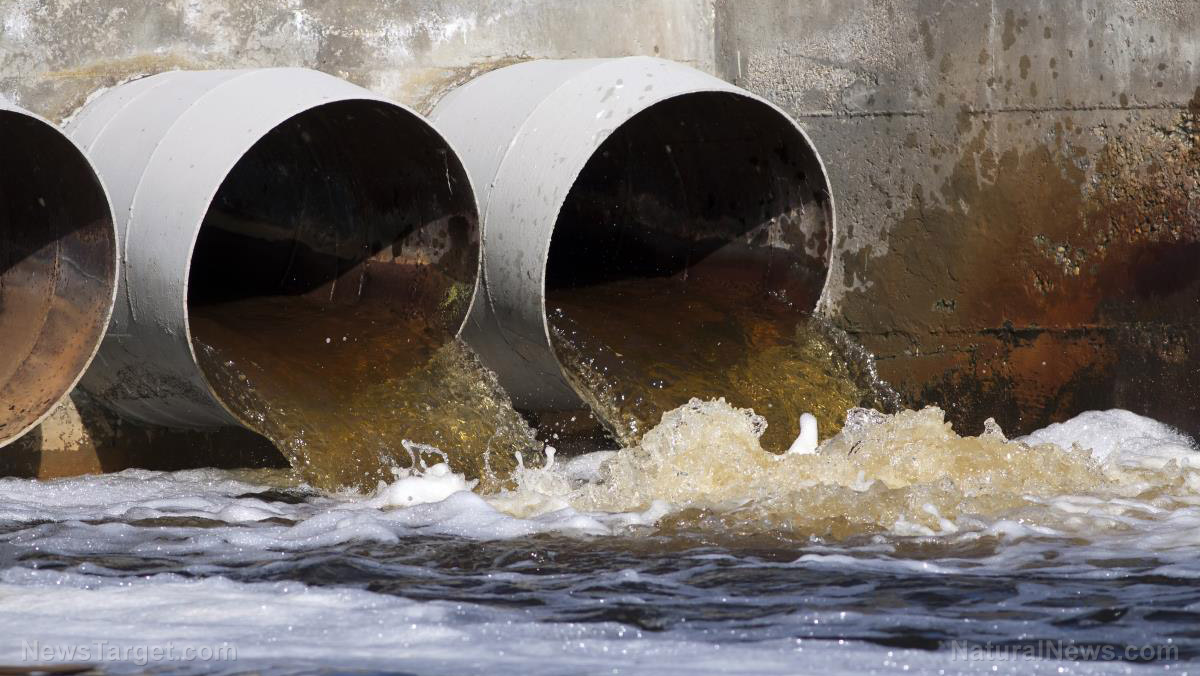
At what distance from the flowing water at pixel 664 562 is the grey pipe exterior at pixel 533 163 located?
0.47 metres

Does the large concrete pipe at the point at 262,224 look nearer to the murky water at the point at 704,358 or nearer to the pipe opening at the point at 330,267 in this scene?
the pipe opening at the point at 330,267

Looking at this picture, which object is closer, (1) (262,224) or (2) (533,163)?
(2) (533,163)

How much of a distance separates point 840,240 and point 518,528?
2.74 metres

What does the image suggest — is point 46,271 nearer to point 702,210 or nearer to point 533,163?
point 533,163

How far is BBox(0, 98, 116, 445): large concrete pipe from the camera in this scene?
498 centimetres

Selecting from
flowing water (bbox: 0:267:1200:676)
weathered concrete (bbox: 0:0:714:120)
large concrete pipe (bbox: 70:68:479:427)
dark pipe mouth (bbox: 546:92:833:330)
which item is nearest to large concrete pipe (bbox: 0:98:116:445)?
large concrete pipe (bbox: 70:68:479:427)

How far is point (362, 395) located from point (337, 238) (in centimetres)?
100

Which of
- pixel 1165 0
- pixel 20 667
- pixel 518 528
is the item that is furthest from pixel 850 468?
pixel 20 667

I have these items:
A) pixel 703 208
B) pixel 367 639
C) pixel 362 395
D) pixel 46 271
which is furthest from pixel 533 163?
pixel 367 639

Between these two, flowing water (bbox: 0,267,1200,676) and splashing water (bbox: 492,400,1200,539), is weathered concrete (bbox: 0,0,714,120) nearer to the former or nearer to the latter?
flowing water (bbox: 0,267,1200,676)

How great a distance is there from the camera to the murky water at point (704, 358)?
231 inches

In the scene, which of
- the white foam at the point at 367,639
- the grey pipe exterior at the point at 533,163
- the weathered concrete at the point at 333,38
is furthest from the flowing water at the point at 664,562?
the weathered concrete at the point at 333,38

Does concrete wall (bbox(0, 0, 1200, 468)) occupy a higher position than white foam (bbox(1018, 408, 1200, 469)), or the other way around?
concrete wall (bbox(0, 0, 1200, 468))

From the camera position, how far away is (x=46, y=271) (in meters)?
5.18
